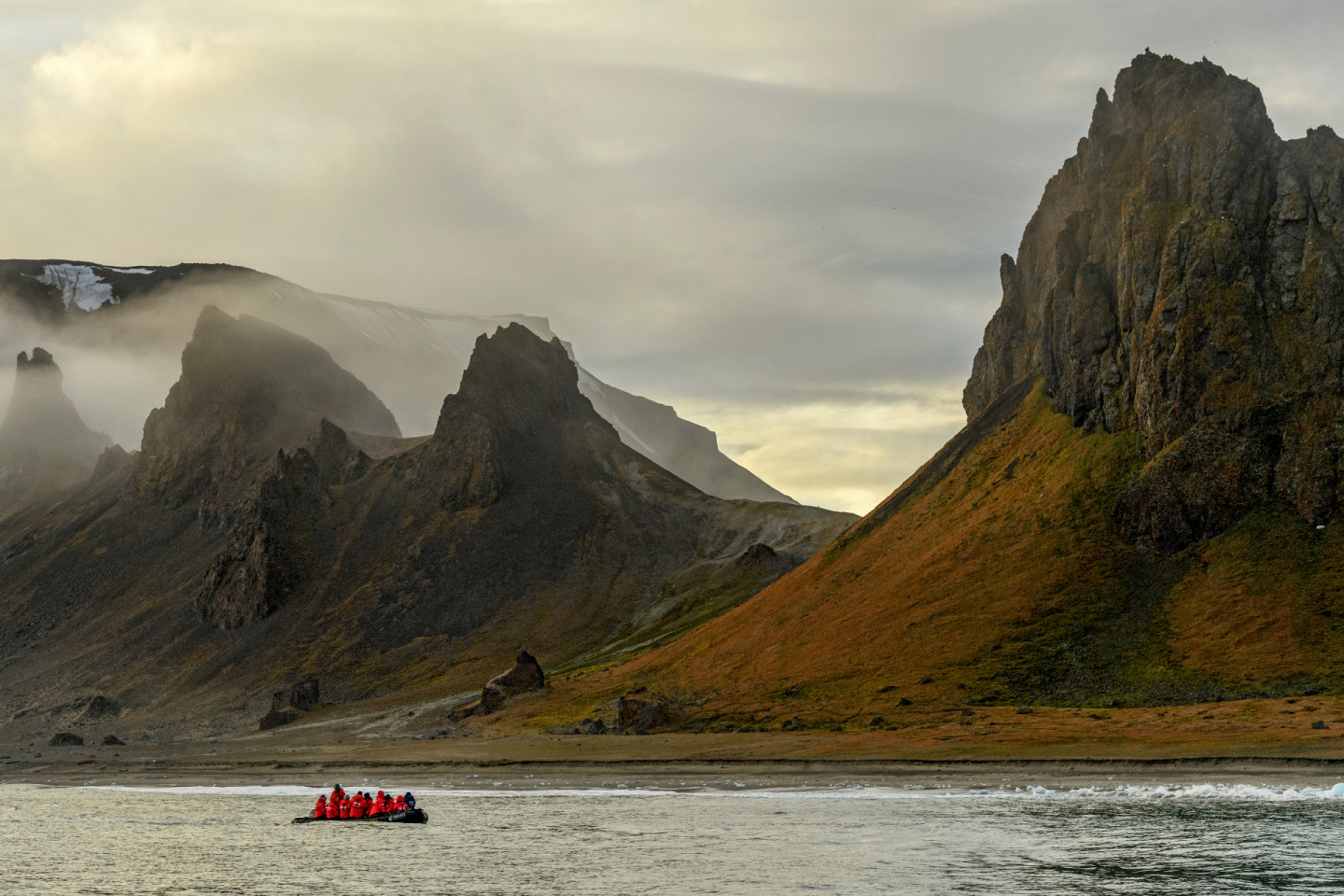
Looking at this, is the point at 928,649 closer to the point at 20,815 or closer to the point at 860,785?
the point at 860,785

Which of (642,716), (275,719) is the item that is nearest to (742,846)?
(642,716)

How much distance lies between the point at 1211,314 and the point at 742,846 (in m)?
110

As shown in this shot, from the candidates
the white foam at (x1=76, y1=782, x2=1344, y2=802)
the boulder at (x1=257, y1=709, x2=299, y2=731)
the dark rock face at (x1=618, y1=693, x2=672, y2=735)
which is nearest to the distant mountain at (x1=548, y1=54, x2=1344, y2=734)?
the dark rock face at (x1=618, y1=693, x2=672, y2=735)

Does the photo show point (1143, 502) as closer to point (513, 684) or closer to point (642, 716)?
point (642, 716)

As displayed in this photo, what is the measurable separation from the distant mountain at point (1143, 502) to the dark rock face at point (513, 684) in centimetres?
1043

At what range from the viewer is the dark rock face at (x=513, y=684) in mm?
173500

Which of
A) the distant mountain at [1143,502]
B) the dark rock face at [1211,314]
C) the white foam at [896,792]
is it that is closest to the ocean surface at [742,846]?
the white foam at [896,792]

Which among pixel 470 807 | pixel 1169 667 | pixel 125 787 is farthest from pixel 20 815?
pixel 1169 667

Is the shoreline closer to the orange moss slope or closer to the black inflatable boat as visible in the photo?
the black inflatable boat

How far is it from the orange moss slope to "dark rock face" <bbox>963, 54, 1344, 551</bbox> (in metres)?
4.59

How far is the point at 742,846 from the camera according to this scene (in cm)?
6556

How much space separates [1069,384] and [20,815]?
452ft

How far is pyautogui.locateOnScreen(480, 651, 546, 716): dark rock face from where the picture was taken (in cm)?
17350

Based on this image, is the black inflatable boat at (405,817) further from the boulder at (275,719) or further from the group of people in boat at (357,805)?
the boulder at (275,719)
